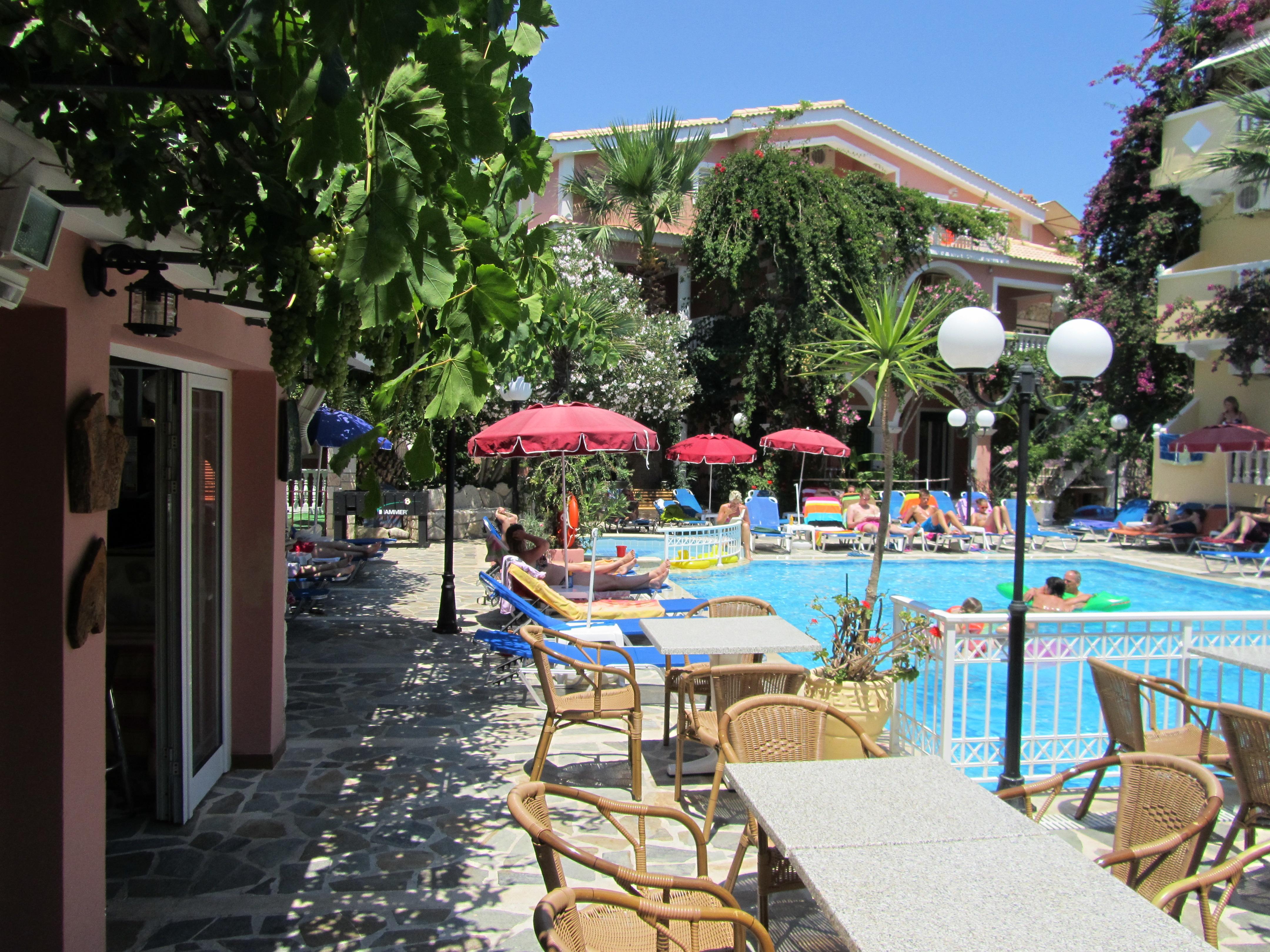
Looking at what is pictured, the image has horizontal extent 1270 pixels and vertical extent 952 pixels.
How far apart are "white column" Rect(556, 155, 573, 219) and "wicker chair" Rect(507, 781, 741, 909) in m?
22.2

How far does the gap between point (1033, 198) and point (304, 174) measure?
117ft

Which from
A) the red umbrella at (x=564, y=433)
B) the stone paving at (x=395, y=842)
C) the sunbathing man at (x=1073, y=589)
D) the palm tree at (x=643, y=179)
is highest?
the palm tree at (x=643, y=179)

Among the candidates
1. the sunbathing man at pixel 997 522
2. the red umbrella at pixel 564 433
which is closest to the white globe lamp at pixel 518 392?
the red umbrella at pixel 564 433

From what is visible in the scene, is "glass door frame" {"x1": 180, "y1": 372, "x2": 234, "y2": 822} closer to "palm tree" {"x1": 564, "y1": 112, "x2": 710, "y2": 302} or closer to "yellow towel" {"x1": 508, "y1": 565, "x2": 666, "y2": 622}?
"yellow towel" {"x1": 508, "y1": 565, "x2": 666, "y2": 622}

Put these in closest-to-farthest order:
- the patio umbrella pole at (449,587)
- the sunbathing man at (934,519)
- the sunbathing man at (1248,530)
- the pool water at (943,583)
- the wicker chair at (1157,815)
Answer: the wicker chair at (1157,815), the patio umbrella pole at (449,587), the pool water at (943,583), the sunbathing man at (1248,530), the sunbathing man at (934,519)

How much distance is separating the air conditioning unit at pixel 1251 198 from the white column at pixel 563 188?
15.8 m

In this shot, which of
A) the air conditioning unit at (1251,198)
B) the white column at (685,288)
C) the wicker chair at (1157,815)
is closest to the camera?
the wicker chair at (1157,815)

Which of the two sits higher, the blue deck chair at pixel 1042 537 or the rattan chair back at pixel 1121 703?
the rattan chair back at pixel 1121 703

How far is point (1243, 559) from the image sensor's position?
17.6 m

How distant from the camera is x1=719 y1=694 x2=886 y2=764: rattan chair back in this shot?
3.87 m

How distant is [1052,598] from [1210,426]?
575 inches

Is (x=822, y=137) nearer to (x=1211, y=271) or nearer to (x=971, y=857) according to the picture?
(x=1211, y=271)

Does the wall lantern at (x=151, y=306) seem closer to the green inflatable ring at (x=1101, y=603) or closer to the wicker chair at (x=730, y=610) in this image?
the wicker chair at (x=730, y=610)

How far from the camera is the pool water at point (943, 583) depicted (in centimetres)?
1379
